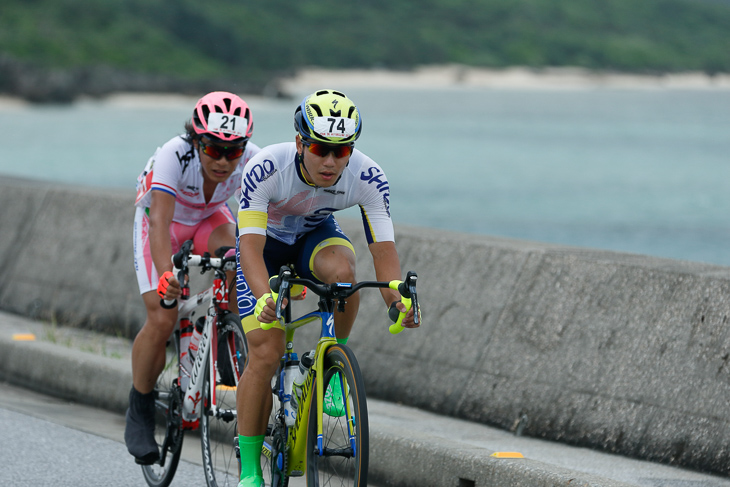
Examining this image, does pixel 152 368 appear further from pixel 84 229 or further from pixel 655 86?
pixel 655 86

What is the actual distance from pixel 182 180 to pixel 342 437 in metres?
2.04

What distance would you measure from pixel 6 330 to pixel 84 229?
111cm

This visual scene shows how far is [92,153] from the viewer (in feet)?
238

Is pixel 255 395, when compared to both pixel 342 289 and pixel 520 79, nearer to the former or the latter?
pixel 342 289

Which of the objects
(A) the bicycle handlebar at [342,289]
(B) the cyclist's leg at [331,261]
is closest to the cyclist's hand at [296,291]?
(B) the cyclist's leg at [331,261]

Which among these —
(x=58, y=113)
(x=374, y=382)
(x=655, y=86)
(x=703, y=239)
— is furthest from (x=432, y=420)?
(x=655, y=86)

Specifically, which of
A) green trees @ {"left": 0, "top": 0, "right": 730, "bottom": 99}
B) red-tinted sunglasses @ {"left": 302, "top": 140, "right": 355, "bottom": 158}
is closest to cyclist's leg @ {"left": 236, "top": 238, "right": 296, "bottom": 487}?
red-tinted sunglasses @ {"left": 302, "top": 140, "right": 355, "bottom": 158}

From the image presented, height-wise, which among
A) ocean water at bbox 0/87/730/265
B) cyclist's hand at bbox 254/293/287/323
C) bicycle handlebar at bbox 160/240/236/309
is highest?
ocean water at bbox 0/87/730/265

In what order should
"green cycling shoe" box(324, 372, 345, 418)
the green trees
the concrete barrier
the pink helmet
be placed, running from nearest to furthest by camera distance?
"green cycling shoe" box(324, 372, 345, 418), the pink helmet, the concrete barrier, the green trees

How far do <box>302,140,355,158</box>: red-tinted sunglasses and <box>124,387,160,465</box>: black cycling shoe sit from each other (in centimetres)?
208

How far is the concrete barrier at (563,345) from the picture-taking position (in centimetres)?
564

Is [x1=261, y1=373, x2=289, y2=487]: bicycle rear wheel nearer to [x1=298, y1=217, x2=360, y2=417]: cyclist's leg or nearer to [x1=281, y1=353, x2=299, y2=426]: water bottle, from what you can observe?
[x1=281, y1=353, x2=299, y2=426]: water bottle

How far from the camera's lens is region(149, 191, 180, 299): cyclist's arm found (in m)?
5.52

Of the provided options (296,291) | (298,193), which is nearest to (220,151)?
(298,193)
